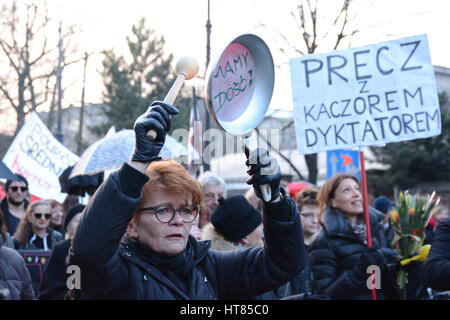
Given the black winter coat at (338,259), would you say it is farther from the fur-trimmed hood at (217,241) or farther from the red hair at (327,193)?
the fur-trimmed hood at (217,241)

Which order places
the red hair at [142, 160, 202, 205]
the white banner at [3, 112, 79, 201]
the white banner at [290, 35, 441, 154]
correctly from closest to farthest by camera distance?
the red hair at [142, 160, 202, 205] < the white banner at [290, 35, 441, 154] < the white banner at [3, 112, 79, 201]

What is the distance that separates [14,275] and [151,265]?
7.70 feet

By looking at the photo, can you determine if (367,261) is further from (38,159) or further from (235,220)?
(38,159)

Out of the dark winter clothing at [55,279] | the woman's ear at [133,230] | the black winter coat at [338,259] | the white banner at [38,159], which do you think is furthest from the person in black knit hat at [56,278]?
the white banner at [38,159]

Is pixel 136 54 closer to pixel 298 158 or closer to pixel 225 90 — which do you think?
pixel 298 158

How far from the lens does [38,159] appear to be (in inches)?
436

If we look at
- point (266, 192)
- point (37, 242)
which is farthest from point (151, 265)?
point (37, 242)

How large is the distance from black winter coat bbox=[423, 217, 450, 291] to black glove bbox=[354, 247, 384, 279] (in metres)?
0.88

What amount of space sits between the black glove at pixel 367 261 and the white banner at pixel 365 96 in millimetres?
1133

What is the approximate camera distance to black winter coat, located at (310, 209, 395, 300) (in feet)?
17.5

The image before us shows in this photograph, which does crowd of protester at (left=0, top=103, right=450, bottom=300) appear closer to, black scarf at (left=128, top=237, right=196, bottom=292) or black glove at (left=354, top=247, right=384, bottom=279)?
black scarf at (left=128, top=237, right=196, bottom=292)

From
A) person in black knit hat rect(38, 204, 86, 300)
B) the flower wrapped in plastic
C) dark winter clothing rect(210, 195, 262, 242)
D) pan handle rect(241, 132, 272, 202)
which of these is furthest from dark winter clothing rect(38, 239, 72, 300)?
the flower wrapped in plastic

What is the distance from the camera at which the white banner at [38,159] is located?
1088 cm
